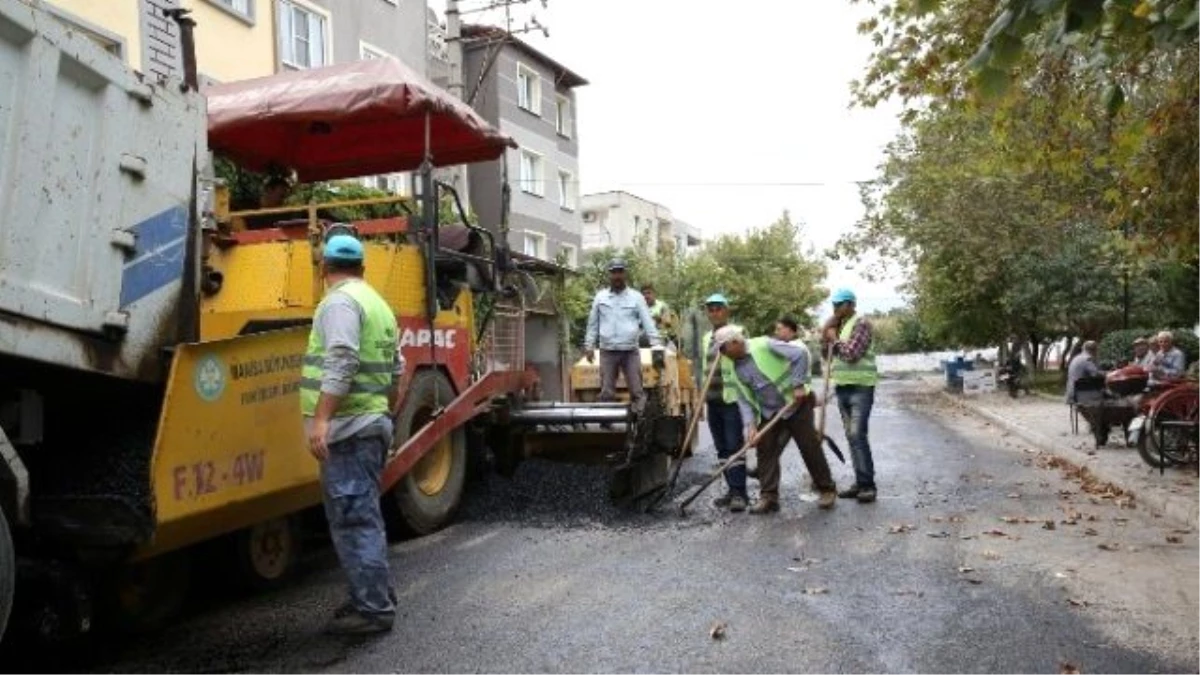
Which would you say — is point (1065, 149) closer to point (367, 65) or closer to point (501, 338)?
point (501, 338)

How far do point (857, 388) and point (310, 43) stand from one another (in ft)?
44.5

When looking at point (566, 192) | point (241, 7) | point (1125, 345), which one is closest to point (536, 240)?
point (566, 192)

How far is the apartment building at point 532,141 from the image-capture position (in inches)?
1113

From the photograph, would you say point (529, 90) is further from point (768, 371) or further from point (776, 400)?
point (776, 400)

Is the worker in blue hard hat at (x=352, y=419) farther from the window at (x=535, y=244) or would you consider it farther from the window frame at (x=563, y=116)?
the window frame at (x=563, y=116)

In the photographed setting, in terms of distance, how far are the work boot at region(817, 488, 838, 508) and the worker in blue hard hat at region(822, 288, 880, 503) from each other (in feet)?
1.09

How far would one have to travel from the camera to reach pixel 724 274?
1762 inches

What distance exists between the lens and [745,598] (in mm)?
5371

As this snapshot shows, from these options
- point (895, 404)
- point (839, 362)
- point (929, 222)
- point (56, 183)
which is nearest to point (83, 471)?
point (56, 183)

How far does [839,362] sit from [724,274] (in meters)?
36.1

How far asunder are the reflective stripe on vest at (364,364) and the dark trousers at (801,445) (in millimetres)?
4188

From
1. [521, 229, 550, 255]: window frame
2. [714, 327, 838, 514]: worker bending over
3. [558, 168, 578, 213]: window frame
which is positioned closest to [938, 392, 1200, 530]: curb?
[714, 327, 838, 514]: worker bending over

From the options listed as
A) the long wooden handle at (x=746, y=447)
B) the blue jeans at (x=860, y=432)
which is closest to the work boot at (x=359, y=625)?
the long wooden handle at (x=746, y=447)

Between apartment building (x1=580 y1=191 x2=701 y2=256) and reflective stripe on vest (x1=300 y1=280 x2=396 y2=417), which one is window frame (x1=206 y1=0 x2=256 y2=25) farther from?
apartment building (x1=580 y1=191 x2=701 y2=256)
